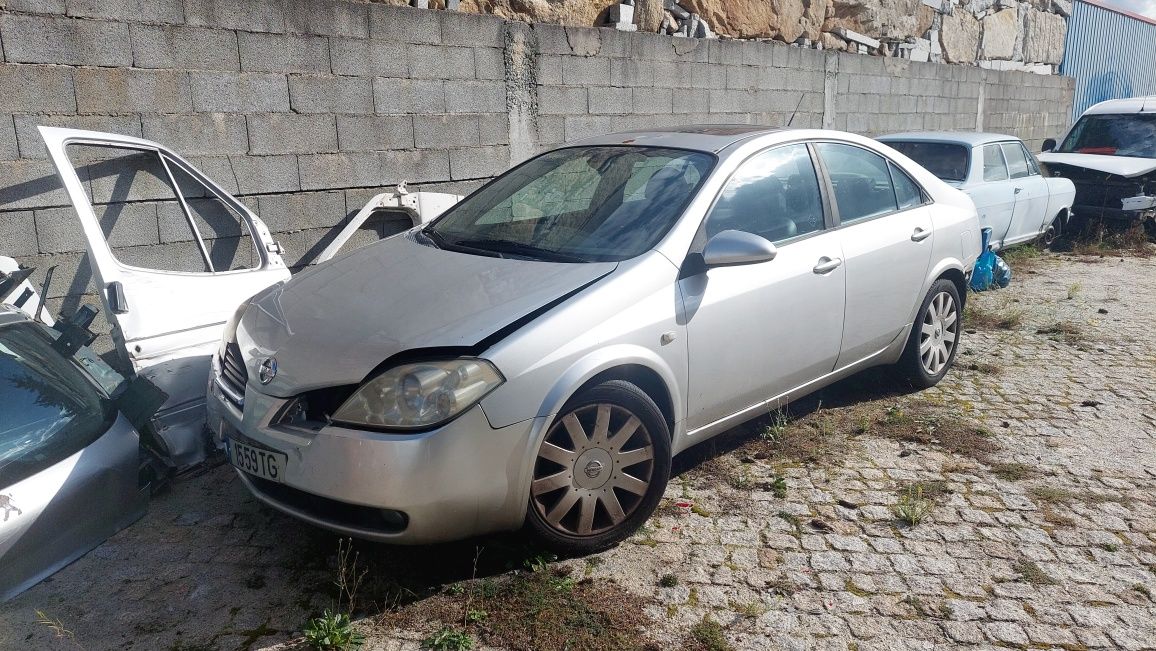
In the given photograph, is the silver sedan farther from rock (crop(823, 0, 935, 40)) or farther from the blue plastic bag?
rock (crop(823, 0, 935, 40))

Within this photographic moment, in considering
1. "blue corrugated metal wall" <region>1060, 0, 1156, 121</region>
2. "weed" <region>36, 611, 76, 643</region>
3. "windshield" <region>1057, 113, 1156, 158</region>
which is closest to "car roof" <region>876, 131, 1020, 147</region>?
"windshield" <region>1057, 113, 1156, 158</region>

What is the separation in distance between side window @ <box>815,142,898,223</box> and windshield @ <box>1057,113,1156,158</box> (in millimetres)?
8307

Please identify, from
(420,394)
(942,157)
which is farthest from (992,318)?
(420,394)

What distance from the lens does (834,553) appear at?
349cm

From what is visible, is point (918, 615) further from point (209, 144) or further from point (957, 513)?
point (209, 144)

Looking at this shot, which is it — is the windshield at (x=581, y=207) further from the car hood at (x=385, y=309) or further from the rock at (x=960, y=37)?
the rock at (x=960, y=37)

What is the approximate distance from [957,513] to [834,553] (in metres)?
0.73

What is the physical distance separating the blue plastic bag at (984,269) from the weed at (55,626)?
7856 mm

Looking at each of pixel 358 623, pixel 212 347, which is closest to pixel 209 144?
pixel 212 347

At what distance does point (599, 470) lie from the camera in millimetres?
3357

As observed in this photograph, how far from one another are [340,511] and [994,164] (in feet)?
26.4

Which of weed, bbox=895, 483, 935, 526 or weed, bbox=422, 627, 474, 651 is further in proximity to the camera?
weed, bbox=895, 483, 935, 526

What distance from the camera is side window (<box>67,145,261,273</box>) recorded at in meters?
5.32

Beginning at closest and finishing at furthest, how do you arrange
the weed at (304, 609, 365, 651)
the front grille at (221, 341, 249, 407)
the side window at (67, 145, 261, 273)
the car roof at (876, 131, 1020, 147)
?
the weed at (304, 609, 365, 651) → the front grille at (221, 341, 249, 407) → the side window at (67, 145, 261, 273) → the car roof at (876, 131, 1020, 147)
